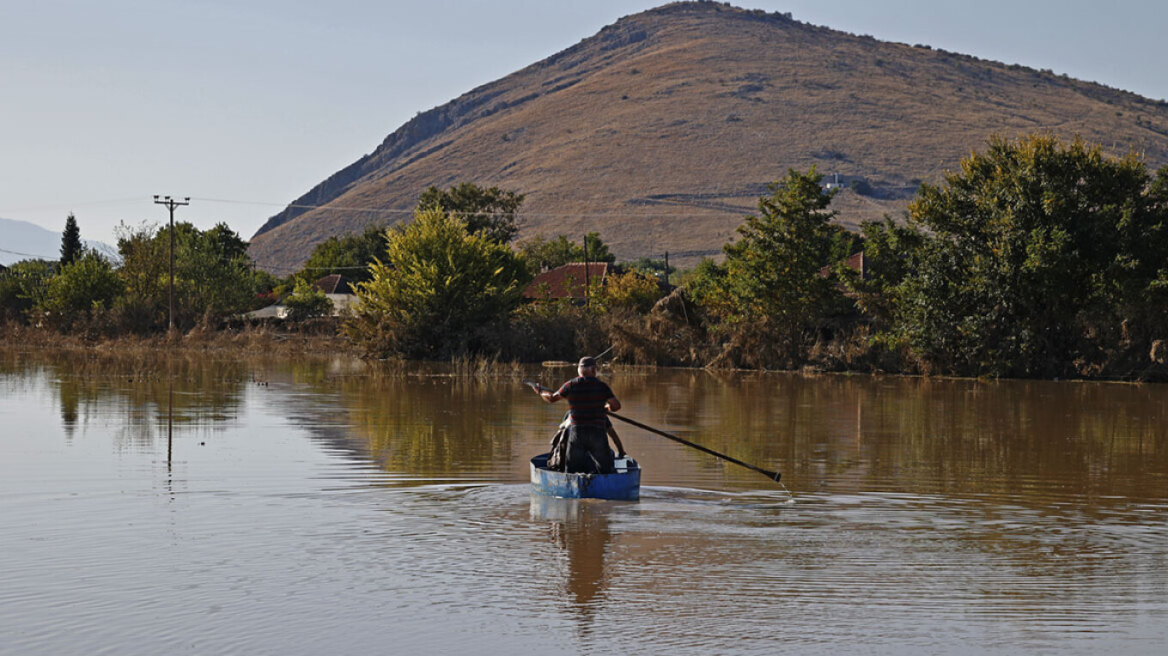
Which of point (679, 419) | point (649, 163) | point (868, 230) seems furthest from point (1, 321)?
point (649, 163)

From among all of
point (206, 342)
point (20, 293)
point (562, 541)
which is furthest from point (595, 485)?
point (20, 293)

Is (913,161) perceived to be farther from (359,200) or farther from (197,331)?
(197,331)

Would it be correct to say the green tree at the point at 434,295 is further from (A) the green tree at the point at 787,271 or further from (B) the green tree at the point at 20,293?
(B) the green tree at the point at 20,293

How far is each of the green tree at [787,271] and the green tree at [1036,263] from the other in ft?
15.4

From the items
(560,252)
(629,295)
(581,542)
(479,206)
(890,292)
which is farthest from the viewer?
(560,252)

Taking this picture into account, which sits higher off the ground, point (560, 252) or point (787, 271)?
point (560, 252)

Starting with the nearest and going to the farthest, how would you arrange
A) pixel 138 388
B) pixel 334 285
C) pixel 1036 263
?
pixel 138 388 < pixel 1036 263 < pixel 334 285

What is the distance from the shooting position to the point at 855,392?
124 feet

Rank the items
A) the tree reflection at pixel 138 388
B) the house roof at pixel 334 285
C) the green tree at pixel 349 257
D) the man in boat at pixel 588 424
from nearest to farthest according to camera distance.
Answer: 1. the man in boat at pixel 588 424
2. the tree reflection at pixel 138 388
3. the house roof at pixel 334 285
4. the green tree at pixel 349 257

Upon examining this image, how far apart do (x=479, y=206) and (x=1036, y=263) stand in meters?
54.6

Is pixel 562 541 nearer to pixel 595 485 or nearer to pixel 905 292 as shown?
pixel 595 485

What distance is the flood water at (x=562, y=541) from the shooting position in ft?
31.1

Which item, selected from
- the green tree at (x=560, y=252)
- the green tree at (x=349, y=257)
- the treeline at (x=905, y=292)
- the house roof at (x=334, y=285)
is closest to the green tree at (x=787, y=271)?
the treeline at (x=905, y=292)

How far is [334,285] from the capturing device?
310 ft
